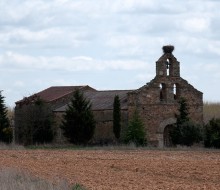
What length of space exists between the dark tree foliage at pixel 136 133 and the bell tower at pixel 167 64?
16.8 feet

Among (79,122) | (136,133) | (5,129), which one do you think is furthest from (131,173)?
(5,129)

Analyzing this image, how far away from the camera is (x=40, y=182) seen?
71.9 feet

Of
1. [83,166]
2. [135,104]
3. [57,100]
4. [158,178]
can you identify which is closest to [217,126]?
[135,104]

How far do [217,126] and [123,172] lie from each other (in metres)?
29.3

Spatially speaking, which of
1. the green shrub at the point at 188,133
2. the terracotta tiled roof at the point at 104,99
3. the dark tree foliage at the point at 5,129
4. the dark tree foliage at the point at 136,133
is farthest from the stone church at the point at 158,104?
the dark tree foliage at the point at 5,129

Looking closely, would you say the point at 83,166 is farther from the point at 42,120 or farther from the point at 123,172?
the point at 42,120

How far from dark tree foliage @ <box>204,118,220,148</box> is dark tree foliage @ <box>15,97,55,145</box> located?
49.9 feet

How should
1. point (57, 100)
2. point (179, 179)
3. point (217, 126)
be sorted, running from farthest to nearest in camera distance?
point (57, 100), point (217, 126), point (179, 179)

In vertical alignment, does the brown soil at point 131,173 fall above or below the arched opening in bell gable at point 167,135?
below

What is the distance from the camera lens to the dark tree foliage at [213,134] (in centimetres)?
5784

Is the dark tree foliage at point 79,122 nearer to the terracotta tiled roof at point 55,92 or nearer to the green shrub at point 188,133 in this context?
the green shrub at point 188,133

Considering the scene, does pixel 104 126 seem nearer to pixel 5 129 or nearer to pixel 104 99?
pixel 104 99

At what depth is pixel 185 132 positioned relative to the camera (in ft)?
196

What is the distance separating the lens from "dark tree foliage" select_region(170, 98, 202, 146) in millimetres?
59594
